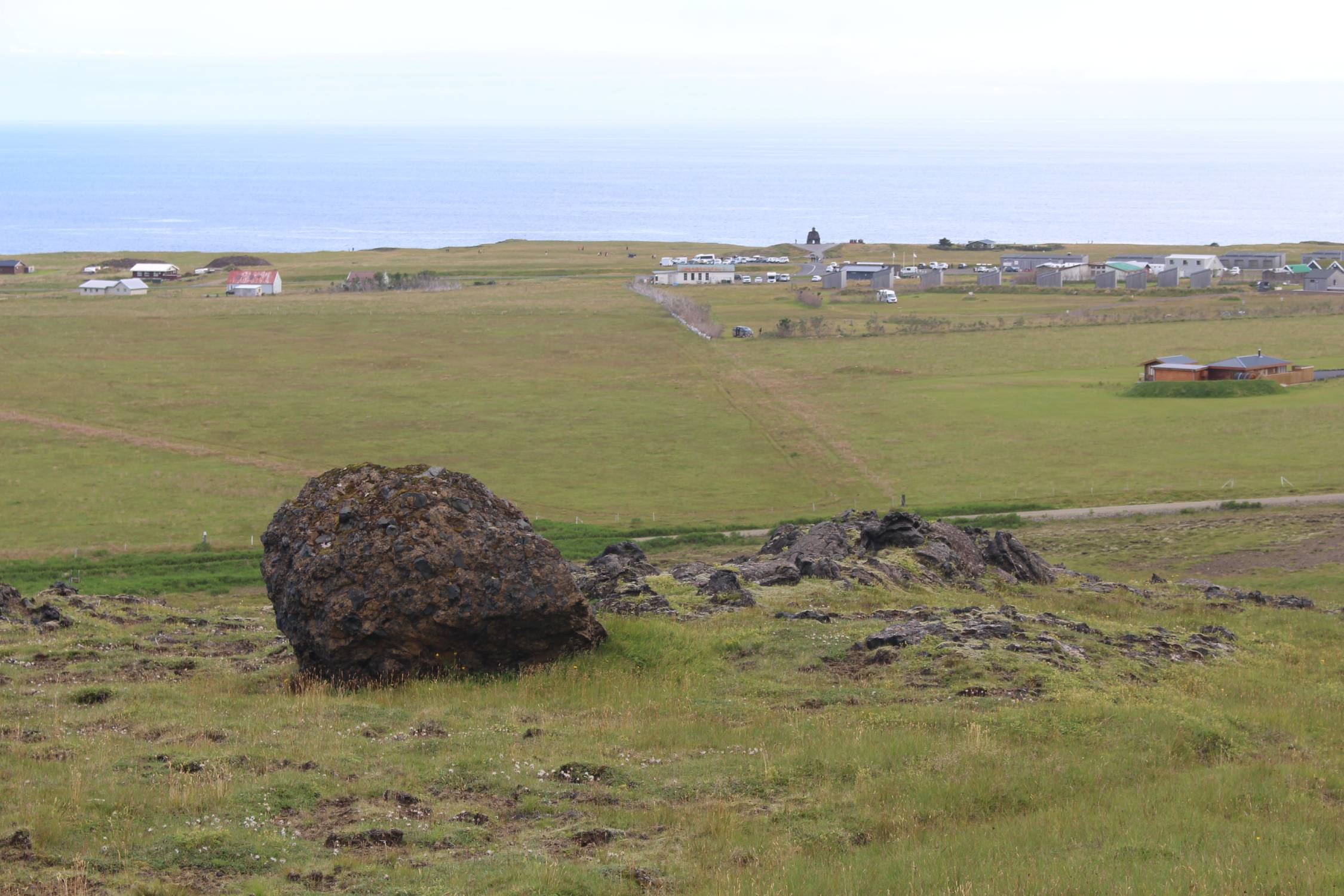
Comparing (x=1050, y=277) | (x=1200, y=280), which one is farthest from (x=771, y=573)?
(x=1200, y=280)

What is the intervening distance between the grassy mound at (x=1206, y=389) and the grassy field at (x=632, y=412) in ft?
4.40

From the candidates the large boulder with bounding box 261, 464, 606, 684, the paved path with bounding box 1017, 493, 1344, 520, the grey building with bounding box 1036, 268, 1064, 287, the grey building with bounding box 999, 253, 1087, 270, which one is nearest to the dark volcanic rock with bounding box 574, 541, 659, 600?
the large boulder with bounding box 261, 464, 606, 684

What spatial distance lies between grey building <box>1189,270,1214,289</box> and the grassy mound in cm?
7298

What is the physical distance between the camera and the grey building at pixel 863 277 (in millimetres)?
149375

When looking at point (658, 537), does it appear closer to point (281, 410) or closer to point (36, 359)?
point (281, 410)

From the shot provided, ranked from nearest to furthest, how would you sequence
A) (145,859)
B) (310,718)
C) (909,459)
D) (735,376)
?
(145,859), (310,718), (909,459), (735,376)

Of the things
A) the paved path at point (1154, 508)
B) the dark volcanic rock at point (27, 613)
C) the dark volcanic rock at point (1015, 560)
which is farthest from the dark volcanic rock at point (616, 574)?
the paved path at point (1154, 508)

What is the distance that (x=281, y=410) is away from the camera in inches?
2729

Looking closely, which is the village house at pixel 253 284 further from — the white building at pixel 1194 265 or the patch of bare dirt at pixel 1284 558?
the patch of bare dirt at pixel 1284 558

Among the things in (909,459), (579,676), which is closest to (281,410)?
(909,459)

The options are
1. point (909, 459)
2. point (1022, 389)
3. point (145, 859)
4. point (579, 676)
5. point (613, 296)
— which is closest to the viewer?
point (145, 859)

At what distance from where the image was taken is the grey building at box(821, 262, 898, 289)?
490ft

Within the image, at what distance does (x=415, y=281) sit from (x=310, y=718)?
13866 centimetres

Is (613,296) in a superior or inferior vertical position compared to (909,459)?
superior
